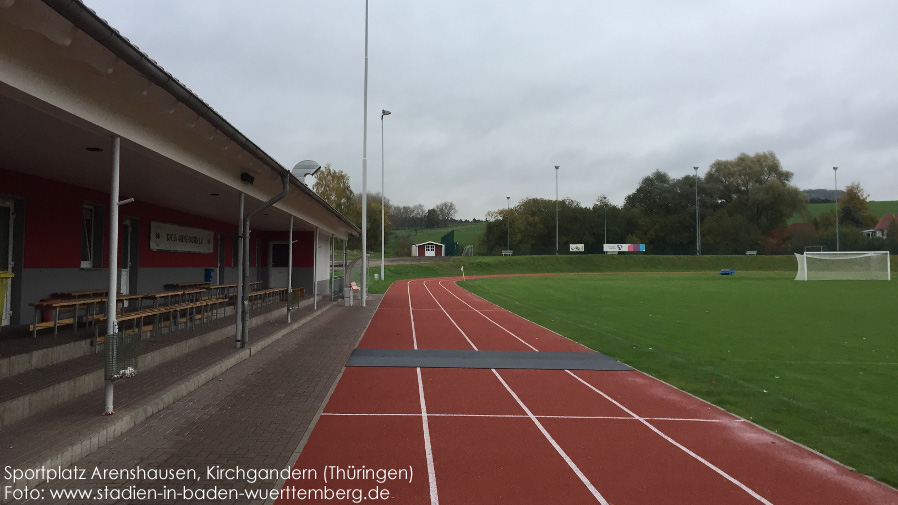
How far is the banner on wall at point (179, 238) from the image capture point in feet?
42.7

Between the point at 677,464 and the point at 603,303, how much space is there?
18736 millimetres

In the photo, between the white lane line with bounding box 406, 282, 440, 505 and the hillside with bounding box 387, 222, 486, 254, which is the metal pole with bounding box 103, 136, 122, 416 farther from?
the hillside with bounding box 387, 222, 486, 254

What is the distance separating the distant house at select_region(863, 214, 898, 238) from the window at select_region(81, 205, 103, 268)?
315ft

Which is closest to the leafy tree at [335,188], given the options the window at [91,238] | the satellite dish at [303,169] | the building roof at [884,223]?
the satellite dish at [303,169]

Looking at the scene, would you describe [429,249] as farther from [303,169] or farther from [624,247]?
[303,169]

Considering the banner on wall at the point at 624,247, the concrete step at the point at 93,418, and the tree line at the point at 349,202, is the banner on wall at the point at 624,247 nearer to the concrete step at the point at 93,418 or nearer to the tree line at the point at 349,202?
the tree line at the point at 349,202

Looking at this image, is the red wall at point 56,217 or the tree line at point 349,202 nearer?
the red wall at point 56,217

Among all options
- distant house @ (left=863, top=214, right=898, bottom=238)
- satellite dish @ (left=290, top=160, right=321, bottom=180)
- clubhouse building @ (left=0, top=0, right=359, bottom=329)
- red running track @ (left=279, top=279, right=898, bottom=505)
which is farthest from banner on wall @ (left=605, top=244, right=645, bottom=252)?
red running track @ (left=279, top=279, right=898, bottom=505)

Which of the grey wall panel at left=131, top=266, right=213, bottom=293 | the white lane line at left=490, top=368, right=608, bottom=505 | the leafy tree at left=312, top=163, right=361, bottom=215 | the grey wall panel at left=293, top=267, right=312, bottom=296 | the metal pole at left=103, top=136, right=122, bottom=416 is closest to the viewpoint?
the white lane line at left=490, top=368, right=608, bottom=505

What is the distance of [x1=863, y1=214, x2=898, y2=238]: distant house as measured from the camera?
79.2 metres

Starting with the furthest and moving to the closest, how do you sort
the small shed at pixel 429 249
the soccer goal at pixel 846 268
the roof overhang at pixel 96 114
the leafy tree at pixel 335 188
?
the small shed at pixel 429 249, the leafy tree at pixel 335 188, the soccer goal at pixel 846 268, the roof overhang at pixel 96 114

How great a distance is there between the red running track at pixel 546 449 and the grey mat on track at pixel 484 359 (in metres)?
0.77

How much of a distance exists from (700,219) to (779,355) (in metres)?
75.9

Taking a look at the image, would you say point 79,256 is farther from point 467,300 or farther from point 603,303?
point 603,303
